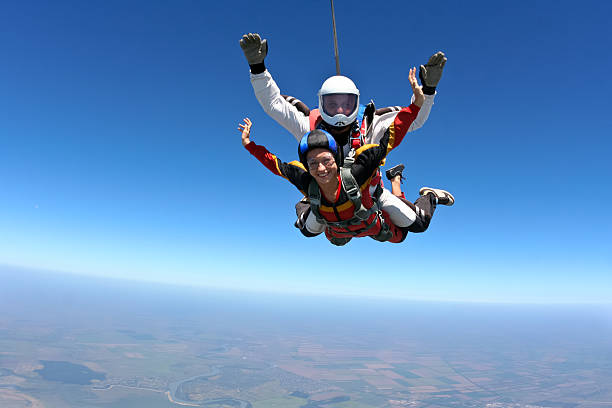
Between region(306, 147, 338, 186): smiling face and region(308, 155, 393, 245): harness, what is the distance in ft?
0.47

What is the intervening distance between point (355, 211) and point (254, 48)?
1828mm

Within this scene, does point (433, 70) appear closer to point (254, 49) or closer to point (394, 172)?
point (394, 172)

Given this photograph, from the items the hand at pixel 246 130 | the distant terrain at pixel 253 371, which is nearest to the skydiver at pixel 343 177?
the hand at pixel 246 130

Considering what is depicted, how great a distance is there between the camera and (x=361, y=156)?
9.50 feet

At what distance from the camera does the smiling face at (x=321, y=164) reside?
2.75 metres

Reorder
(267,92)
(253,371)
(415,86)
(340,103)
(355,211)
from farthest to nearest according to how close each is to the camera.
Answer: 1. (253,371)
2. (267,92)
3. (355,211)
4. (340,103)
5. (415,86)

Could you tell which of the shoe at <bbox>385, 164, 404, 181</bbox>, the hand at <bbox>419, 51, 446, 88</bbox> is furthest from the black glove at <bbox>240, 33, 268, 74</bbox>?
the shoe at <bbox>385, 164, 404, 181</bbox>

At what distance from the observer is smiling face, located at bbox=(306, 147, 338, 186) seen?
9.02 feet

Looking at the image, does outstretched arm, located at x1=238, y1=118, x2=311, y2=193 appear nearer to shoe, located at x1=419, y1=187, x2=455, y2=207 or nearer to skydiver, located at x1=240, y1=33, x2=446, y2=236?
skydiver, located at x1=240, y1=33, x2=446, y2=236

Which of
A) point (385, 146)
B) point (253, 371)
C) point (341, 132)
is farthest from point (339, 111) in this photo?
point (253, 371)

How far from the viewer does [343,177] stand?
9.46ft

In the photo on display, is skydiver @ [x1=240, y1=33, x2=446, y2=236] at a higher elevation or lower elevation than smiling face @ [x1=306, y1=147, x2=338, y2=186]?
higher

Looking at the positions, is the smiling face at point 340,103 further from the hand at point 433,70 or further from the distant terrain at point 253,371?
the distant terrain at point 253,371

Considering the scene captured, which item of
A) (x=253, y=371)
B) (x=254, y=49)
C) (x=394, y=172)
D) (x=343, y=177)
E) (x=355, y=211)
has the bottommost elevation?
(x=253, y=371)
